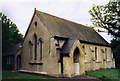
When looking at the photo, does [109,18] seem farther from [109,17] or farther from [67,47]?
[67,47]

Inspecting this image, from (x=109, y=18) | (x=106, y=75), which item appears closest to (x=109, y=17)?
(x=109, y=18)

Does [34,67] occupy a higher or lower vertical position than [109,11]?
lower

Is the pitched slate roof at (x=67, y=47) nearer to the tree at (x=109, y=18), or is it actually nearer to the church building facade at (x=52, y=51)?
the church building facade at (x=52, y=51)

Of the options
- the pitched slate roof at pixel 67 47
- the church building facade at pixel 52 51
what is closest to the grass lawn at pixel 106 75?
the church building facade at pixel 52 51

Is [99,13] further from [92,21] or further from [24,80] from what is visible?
[24,80]

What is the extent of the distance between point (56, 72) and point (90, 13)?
18.8 meters

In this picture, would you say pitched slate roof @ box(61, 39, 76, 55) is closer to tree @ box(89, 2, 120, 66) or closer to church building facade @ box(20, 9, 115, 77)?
church building facade @ box(20, 9, 115, 77)

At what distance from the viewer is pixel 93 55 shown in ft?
91.5

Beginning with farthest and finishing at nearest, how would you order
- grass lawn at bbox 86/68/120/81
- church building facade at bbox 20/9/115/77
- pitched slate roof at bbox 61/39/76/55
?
1. church building facade at bbox 20/9/115/77
2. pitched slate roof at bbox 61/39/76/55
3. grass lawn at bbox 86/68/120/81

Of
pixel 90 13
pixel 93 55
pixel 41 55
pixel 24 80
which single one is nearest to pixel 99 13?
pixel 90 13

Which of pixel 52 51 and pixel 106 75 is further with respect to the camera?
pixel 106 75

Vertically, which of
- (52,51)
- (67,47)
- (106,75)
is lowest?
(106,75)

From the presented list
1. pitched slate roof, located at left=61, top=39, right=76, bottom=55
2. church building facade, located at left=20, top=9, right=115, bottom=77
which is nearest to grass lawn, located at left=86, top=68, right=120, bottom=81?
church building facade, located at left=20, top=9, right=115, bottom=77

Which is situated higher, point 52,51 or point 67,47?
point 67,47
